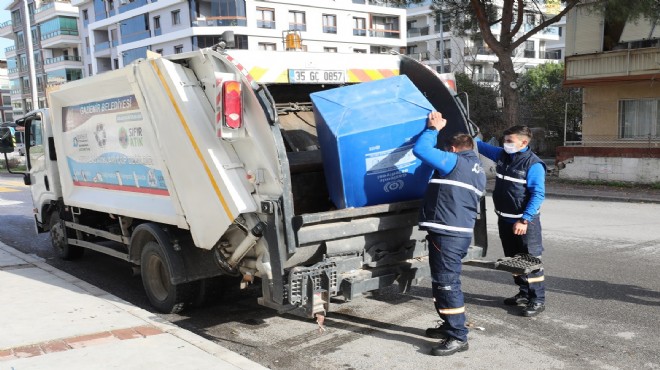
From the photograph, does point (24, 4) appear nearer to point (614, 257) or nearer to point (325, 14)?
point (614, 257)

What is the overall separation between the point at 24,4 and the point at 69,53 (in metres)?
44.9

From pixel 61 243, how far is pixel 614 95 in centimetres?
1713

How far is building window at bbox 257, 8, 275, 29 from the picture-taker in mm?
45438

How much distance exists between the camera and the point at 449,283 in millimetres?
4434

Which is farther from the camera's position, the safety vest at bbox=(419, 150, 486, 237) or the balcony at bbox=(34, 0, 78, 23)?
the balcony at bbox=(34, 0, 78, 23)

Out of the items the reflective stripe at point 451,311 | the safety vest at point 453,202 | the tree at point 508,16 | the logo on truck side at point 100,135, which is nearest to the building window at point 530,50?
the tree at point 508,16

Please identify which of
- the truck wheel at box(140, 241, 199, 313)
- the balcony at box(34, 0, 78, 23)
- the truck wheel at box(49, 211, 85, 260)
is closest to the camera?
the truck wheel at box(140, 241, 199, 313)

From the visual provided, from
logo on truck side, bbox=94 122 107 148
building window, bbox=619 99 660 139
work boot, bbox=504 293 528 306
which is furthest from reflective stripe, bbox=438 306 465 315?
building window, bbox=619 99 660 139

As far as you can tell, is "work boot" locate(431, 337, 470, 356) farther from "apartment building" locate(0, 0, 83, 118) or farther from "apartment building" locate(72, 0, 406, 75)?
"apartment building" locate(0, 0, 83, 118)

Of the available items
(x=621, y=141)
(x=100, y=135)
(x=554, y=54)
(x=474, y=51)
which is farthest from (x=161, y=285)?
(x=554, y=54)

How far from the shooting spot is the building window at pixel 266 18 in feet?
149

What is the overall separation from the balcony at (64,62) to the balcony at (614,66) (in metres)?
54.4

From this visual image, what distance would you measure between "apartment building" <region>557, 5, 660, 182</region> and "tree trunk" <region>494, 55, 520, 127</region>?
1.91m

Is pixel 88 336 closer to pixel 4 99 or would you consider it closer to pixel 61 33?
pixel 61 33
